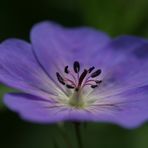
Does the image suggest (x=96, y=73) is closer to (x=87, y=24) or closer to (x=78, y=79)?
(x=78, y=79)

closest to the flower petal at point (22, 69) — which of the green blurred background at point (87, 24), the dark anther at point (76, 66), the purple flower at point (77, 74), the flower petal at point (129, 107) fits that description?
the purple flower at point (77, 74)

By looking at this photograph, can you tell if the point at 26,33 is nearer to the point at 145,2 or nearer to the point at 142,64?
the point at 145,2

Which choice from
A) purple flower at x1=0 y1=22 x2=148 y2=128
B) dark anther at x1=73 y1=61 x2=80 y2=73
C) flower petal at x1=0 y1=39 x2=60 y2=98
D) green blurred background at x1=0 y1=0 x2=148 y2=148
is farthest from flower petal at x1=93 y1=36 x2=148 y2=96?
green blurred background at x1=0 y1=0 x2=148 y2=148

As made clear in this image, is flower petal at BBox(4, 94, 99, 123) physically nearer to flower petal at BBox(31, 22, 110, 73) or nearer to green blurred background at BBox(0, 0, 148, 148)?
flower petal at BBox(31, 22, 110, 73)

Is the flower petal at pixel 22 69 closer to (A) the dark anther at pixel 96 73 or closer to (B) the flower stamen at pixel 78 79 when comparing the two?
(B) the flower stamen at pixel 78 79

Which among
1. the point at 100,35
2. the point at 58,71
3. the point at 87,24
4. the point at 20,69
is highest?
the point at 87,24

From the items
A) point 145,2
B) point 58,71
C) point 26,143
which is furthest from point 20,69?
point 145,2

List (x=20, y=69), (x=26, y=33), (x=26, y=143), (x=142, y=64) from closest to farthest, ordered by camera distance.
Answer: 1. (x=20, y=69)
2. (x=142, y=64)
3. (x=26, y=143)
4. (x=26, y=33)
